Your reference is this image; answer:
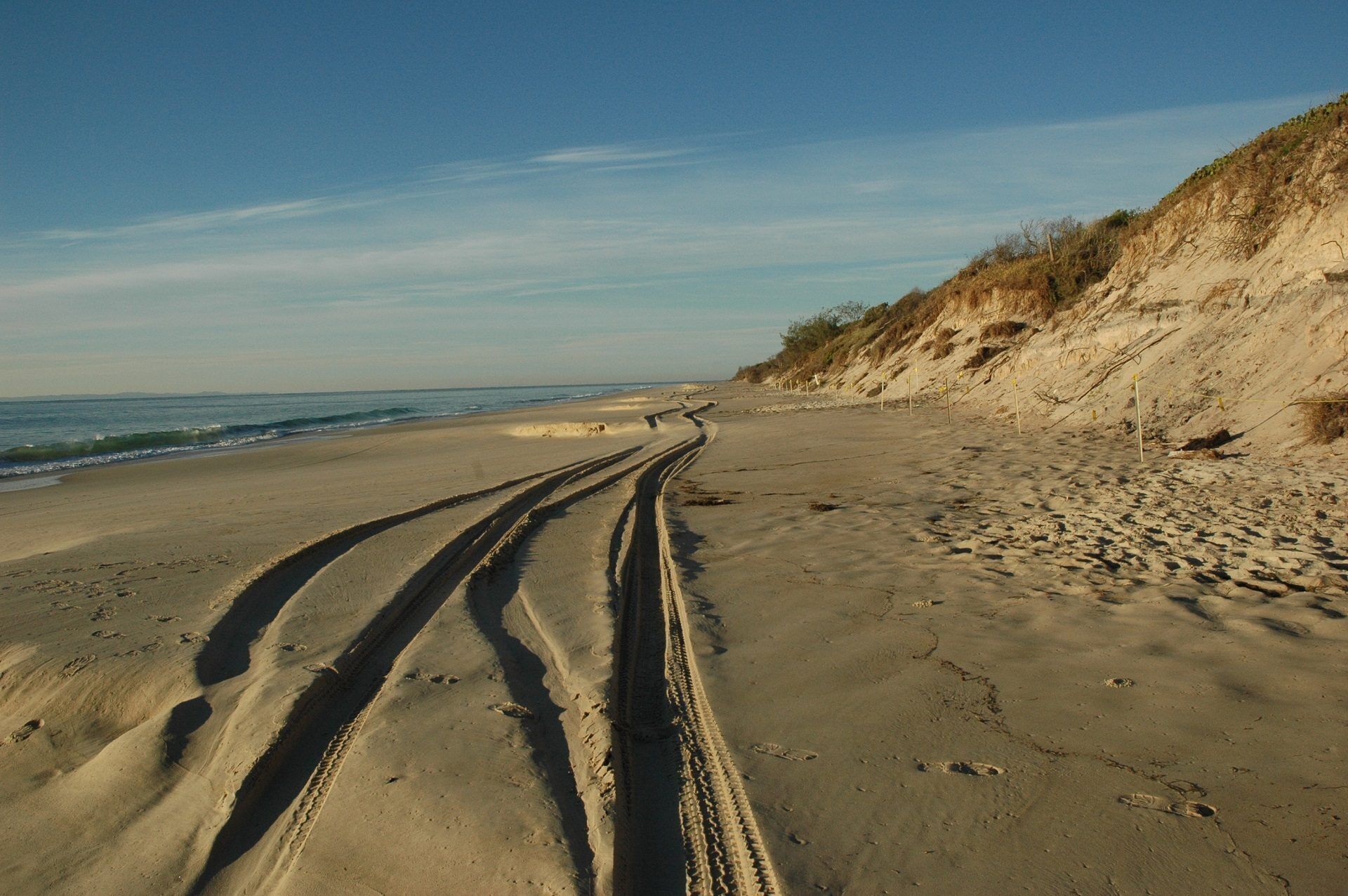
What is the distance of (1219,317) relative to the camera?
1369 cm

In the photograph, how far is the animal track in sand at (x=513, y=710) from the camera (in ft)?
13.0

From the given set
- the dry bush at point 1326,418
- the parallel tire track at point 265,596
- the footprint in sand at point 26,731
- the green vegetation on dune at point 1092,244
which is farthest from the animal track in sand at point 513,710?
the green vegetation on dune at point 1092,244

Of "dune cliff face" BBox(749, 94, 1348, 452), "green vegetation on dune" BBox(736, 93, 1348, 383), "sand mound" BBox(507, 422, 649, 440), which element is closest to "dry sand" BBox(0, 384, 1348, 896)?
"dune cliff face" BBox(749, 94, 1348, 452)

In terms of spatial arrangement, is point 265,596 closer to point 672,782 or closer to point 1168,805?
point 672,782

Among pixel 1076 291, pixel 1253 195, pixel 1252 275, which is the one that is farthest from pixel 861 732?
pixel 1076 291

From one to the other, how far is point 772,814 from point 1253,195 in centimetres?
1610

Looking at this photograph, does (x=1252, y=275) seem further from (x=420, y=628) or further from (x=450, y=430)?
(x=450, y=430)

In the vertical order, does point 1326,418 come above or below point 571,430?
above

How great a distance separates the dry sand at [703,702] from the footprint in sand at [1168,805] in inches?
0.6

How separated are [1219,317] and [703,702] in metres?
13.5

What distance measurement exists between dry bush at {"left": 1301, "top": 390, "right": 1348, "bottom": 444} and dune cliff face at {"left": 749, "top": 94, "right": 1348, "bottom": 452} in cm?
20

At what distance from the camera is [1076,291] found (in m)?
22.9

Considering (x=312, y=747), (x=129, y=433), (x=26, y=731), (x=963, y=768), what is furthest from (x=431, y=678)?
(x=129, y=433)

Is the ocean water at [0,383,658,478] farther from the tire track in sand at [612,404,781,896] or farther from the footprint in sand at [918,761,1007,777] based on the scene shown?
the footprint in sand at [918,761,1007,777]
